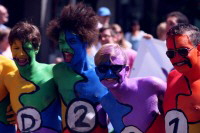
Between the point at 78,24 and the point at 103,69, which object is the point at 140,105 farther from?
the point at 78,24

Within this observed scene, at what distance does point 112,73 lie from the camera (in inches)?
153

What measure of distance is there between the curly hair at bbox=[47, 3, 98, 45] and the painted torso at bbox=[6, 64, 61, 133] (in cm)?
36

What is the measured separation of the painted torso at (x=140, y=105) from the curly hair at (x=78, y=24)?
60cm

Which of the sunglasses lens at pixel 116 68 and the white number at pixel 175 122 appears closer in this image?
the white number at pixel 175 122

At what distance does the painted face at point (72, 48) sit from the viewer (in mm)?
4199

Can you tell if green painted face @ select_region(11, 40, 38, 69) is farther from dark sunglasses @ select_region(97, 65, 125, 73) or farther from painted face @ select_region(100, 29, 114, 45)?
painted face @ select_region(100, 29, 114, 45)

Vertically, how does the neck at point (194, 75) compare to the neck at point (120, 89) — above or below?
above

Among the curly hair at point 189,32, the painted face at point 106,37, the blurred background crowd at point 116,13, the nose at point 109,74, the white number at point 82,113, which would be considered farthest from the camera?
the blurred background crowd at point 116,13

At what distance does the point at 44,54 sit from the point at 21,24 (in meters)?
6.75

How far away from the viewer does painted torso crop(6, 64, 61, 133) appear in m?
4.27

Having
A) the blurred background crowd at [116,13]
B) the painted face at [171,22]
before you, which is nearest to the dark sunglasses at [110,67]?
the painted face at [171,22]

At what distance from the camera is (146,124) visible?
3.90 metres

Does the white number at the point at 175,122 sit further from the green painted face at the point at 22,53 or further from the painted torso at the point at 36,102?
the green painted face at the point at 22,53

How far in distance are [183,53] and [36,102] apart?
1.33 m
